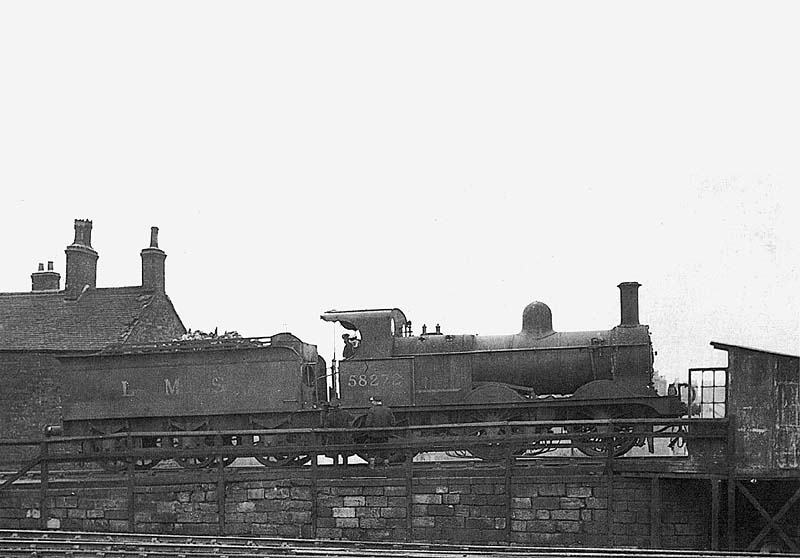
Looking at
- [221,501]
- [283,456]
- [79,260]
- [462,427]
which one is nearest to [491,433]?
[462,427]

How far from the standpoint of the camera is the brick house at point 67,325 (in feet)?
80.8

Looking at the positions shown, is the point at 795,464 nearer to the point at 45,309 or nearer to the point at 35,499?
the point at 35,499

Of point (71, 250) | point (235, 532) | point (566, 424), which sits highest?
point (71, 250)

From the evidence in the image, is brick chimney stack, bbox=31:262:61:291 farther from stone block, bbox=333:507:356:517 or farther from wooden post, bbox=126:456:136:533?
stone block, bbox=333:507:356:517

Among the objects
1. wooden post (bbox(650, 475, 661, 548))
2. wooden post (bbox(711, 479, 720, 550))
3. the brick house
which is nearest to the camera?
wooden post (bbox(711, 479, 720, 550))

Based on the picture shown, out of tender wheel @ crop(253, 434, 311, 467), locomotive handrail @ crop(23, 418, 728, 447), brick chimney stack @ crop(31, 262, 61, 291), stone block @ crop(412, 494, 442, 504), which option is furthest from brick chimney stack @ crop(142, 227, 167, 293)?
stone block @ crop(412, 494, 442, 504)

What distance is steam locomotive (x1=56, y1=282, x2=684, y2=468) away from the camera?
53.2 ft

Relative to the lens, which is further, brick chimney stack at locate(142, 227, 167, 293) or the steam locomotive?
brick chimney stack at locate(142, 227, 167, 293)

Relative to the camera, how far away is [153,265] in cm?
2694

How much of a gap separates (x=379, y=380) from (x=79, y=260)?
46.5 ft

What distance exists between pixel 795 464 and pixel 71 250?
2144 centimetres

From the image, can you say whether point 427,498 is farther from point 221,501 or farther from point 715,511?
point 715,511

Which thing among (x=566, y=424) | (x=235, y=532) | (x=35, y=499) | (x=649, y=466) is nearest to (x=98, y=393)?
(x=35, y=499)

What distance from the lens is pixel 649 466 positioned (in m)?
14.5
